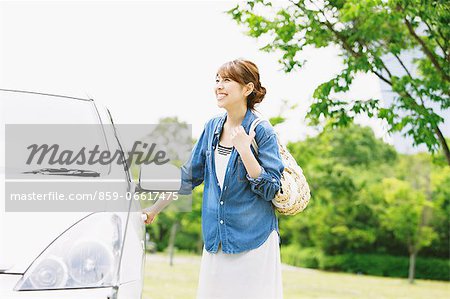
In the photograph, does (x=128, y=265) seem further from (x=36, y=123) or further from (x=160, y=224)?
(x=160, y=224)

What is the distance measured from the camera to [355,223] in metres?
31.5

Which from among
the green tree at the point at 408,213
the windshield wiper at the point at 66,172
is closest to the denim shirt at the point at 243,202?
the windshield wiper at the point at 66,172

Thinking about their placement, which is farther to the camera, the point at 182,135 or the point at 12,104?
the point at 182,135

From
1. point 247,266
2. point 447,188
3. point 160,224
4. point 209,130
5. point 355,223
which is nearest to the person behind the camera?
point 247,266

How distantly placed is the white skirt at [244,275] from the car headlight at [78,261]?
1.66 ft

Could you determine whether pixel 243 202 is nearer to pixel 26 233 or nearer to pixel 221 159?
pixel 221 159

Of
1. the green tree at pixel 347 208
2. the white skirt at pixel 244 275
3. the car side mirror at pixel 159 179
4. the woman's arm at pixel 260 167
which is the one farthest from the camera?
the green tree at pixel 347 208

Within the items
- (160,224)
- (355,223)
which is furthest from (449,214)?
(160,224)

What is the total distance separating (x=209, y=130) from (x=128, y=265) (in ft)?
2.50

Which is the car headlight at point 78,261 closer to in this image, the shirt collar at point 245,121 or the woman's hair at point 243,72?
the shirt collar at point 245,121

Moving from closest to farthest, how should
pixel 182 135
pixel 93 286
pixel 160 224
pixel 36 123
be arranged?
1. pixel 93 286
2. pixel 36 123
3. pixel 182 135
4. pixel 160 224

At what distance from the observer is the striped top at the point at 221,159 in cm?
276

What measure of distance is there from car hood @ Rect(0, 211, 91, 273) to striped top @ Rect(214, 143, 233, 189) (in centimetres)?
60

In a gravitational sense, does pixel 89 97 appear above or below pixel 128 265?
above
